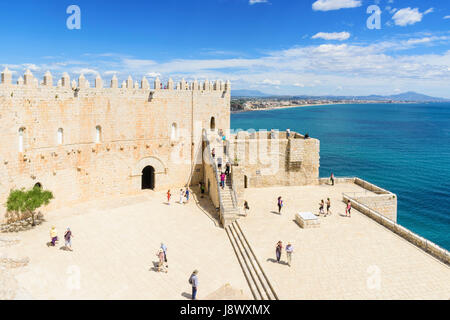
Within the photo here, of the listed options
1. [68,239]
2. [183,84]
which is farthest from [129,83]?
[68,239]

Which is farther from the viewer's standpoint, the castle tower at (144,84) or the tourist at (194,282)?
the castle tower at (144,84)

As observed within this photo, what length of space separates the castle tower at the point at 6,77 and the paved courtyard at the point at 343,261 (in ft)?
48.4

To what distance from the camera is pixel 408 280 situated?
14.3 metres

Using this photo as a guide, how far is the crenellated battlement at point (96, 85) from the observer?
19906 millimetres

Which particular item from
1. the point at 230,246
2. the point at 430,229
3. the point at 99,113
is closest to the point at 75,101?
the point at 99,113

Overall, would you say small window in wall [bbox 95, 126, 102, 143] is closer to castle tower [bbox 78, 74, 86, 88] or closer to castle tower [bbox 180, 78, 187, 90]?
castle tower [bbox 78, 74, 86, 88]

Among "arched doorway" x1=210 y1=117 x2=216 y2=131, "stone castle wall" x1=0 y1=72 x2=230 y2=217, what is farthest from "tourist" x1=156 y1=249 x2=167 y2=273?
"arched doorway" x1=210 y1=117 x2=216 y2=131

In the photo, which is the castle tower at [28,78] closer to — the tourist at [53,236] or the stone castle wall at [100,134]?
the stone castle wall at [100,134]

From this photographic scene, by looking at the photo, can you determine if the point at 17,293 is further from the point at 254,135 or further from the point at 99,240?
the point at 254,135

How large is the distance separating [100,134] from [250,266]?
1437cm

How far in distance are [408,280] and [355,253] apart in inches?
107

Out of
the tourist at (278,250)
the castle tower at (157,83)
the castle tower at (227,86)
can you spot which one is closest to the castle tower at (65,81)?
the castle tower at (157,83)

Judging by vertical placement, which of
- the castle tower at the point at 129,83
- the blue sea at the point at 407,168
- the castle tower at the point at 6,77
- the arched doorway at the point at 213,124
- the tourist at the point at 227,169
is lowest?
the blue sea at the point at 407,168

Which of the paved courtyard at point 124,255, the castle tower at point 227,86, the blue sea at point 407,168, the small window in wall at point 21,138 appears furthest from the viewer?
the blue sea at point 407,168
